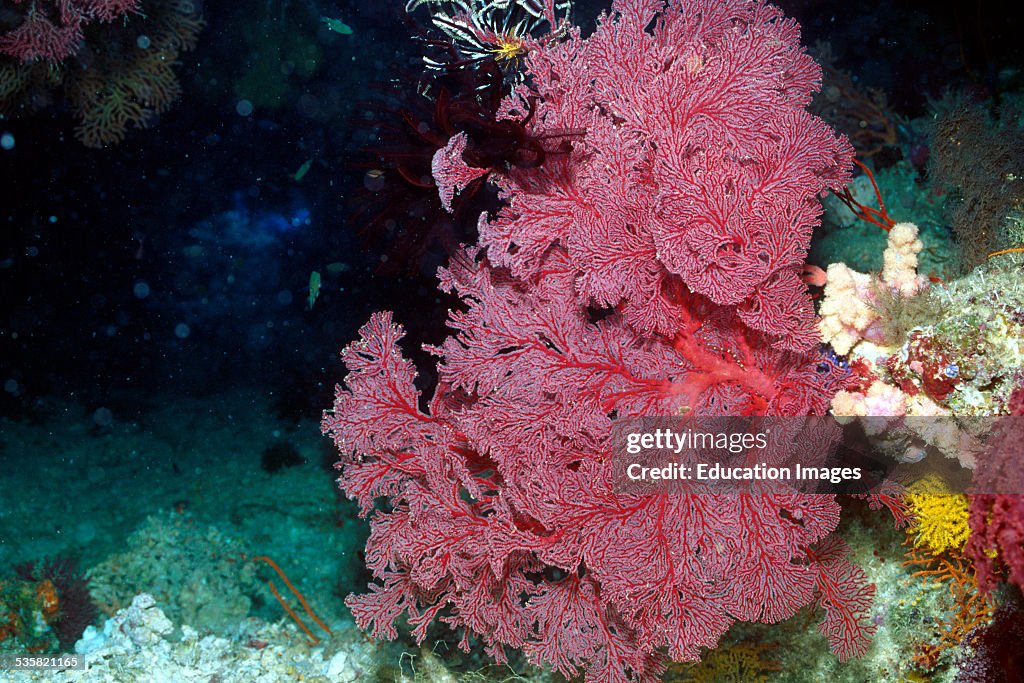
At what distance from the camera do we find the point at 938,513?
3.08m

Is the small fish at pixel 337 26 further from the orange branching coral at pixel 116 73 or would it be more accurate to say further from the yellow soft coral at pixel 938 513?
the yellow soft coral at pixel 938 513

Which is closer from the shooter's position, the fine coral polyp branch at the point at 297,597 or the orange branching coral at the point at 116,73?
the orange branching coral at the point at 116,73

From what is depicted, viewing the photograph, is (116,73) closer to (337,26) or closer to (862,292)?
(337,26)

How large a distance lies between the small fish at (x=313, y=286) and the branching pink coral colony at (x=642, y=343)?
9.59 feet

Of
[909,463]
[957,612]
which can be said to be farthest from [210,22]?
[957,612]

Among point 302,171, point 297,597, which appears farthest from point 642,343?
point 297,597

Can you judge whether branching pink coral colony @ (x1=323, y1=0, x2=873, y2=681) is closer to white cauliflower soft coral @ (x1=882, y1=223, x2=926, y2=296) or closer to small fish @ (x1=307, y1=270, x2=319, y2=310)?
white cauliflower soft coral @ (x1=882, y1=223, x2=926, y2=296)

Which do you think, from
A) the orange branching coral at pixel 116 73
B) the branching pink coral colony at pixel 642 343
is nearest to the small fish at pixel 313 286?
the orange branching coral at pixel 116 73

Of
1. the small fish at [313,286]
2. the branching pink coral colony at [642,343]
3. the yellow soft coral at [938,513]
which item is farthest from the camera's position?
the small fish at [313,286]

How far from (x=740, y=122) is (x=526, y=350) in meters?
1.52

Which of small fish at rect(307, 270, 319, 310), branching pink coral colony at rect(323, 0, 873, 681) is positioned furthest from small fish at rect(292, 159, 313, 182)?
branching pink coral colony at rect(323, 0, 873, 681)

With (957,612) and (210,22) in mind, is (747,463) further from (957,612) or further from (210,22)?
(210,22)

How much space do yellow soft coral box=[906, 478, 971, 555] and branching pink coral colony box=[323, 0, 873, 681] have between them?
1.41 feet

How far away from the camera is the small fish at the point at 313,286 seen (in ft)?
19.4
